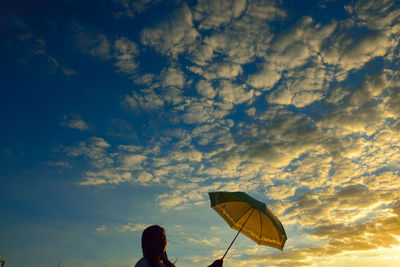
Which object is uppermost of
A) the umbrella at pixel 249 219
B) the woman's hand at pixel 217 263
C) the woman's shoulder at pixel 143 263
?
the umbrella at pixel 249 219

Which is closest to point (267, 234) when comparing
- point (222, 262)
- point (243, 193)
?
point (243, 193)

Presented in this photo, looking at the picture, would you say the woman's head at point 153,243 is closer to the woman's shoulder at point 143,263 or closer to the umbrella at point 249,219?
the woman's shoulder at point 143,263

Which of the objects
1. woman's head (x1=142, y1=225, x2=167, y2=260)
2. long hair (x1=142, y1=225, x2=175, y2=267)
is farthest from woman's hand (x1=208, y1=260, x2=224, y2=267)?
woman's head (x1=142, y1=225, x2=167, y2=260)

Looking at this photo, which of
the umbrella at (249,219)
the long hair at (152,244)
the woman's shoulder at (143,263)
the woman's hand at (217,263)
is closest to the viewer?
the woman's shoulder at (143,263)

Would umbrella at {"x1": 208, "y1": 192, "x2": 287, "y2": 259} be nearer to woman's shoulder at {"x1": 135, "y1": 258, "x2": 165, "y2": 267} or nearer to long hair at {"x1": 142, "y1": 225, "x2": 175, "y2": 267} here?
long hair at {"x1": 142, "y1": 225, "x2": 175, "y2": 267}

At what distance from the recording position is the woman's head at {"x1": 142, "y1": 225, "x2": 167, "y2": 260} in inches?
140

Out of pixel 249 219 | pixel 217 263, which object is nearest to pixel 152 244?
pixel 217 263

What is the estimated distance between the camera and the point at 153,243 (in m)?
3.61

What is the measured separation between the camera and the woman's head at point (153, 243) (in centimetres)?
357

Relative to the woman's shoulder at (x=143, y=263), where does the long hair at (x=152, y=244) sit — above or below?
above

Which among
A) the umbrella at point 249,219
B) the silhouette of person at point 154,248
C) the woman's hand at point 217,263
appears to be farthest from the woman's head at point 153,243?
the umbrella at point 249,219

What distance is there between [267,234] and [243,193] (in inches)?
63.5

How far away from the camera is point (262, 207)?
700cm

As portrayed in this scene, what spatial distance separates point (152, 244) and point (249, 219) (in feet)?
16.2
